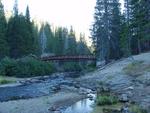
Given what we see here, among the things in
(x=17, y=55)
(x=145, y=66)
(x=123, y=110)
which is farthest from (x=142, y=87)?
(x=17, y=55)

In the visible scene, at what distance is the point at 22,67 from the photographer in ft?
191

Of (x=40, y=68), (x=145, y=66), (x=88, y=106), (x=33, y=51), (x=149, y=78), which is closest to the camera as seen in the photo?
(x=88, y=106)

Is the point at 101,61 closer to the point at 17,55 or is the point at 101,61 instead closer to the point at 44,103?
the point at 17,55

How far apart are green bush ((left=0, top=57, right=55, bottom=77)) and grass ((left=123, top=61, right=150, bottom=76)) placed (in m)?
22.5

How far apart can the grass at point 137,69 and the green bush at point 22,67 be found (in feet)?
73.8

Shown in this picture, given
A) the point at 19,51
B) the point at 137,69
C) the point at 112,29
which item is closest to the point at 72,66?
the point at 19,51

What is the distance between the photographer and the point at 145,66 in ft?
123

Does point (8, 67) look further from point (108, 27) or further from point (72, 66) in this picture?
point (72, 66)

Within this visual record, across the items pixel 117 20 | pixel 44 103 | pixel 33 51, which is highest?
pixel 117 20

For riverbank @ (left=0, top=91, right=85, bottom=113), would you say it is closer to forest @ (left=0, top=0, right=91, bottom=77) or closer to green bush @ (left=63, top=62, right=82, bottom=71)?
forest @ (left=0, top=0, right=91, bottom=77)

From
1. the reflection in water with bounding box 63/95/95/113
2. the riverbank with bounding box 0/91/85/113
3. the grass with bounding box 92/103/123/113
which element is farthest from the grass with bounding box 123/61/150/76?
the grass with bounding box 92/103/123/113

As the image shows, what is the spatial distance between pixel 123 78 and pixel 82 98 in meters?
8.86

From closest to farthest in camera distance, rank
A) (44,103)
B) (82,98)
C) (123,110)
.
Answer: (123,110)
(44,103)
(82,98)

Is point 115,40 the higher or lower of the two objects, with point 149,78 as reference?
higher
